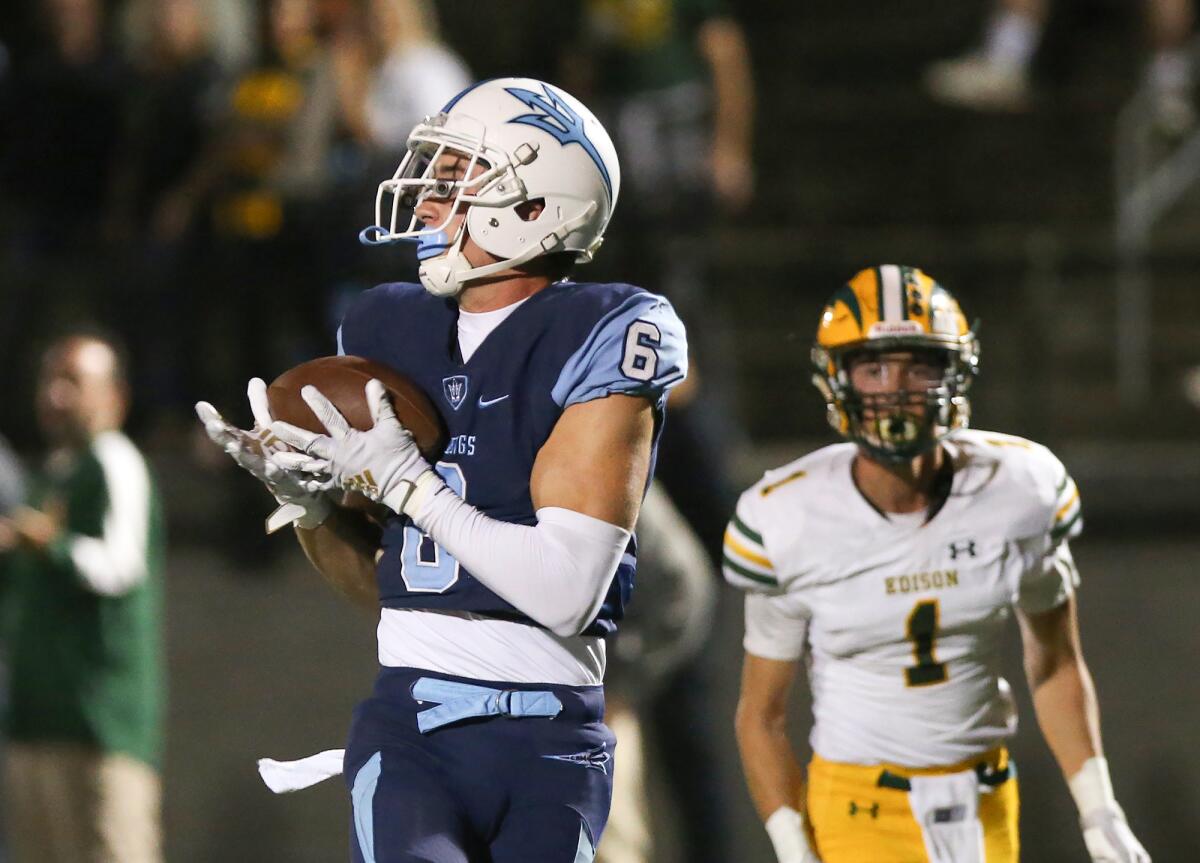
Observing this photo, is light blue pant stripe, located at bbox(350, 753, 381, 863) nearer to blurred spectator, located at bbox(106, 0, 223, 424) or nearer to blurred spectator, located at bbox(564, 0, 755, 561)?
blurred spectator, located at bbox(564, 0, 755, 561)

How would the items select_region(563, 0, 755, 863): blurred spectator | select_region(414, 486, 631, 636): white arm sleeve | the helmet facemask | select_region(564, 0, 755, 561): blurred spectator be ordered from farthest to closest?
select_region(564, 0, 755, 561): blurred spectator < select_region(563, 0, 755, 863): blurred spectator < the helmet facemask < select_region(414, 486, 631, 636): white arm sleeve

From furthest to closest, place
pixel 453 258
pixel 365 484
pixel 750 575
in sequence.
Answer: pixel 750 575 → pixel 453 258 → pixel 365 484

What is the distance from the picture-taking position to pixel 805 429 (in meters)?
7.46

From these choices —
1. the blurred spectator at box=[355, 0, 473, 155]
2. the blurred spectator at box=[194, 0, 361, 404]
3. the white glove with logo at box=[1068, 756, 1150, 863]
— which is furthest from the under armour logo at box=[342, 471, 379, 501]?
the blurred spectator at box=[194, 0, 361, 404]

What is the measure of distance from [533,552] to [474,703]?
0.88ft

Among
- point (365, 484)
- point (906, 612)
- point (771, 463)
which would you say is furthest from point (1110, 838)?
point (771, 463)

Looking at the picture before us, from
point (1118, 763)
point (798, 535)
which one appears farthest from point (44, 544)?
point (1118, 763)

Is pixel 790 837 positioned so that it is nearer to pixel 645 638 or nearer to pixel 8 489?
pixel 645 638

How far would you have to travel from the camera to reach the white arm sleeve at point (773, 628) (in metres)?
3.55

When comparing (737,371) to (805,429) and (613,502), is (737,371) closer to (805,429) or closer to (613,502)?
(805,429)

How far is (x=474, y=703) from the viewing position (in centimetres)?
279

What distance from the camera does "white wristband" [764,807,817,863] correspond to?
342 centimetres

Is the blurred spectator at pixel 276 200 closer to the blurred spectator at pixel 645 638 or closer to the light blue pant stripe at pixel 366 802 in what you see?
the blurred spectator at pixel 645 638

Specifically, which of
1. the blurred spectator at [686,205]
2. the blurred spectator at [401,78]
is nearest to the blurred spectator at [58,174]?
Answer: the blurred spectator at [401,78]
